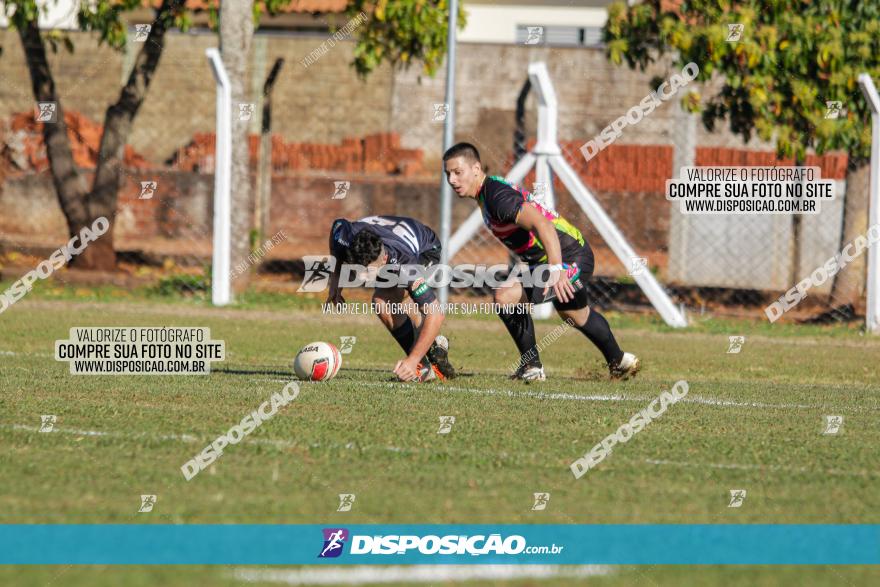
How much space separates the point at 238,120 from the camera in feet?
54.3

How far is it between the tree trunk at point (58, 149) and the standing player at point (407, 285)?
368 inches

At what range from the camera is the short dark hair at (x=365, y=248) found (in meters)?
9.34

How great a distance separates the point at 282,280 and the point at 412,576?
15.7 m

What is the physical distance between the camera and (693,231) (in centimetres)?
2077

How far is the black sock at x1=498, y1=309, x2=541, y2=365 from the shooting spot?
1035 centimetres

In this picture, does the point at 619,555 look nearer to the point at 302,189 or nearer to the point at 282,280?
the point at 282,280

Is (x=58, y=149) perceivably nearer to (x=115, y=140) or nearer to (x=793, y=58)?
(x=115, y=140)

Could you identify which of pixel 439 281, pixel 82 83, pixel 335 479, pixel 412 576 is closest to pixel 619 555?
pixel 412 576

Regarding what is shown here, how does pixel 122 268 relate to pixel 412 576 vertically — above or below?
below

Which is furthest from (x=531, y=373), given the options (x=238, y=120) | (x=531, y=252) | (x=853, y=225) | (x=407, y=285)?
(x=853, y=225)

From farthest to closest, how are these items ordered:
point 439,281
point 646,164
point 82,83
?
point 82,83 → point 646,164 → point 439,281

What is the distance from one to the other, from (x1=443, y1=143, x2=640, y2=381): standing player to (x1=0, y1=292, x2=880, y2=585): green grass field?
0.33 meters

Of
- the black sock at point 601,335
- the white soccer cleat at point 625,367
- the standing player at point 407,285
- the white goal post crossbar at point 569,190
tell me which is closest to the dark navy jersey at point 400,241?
→ the standing player at point 407,285

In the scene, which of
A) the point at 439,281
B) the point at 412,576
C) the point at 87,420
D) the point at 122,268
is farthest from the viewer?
the point at 122,268
